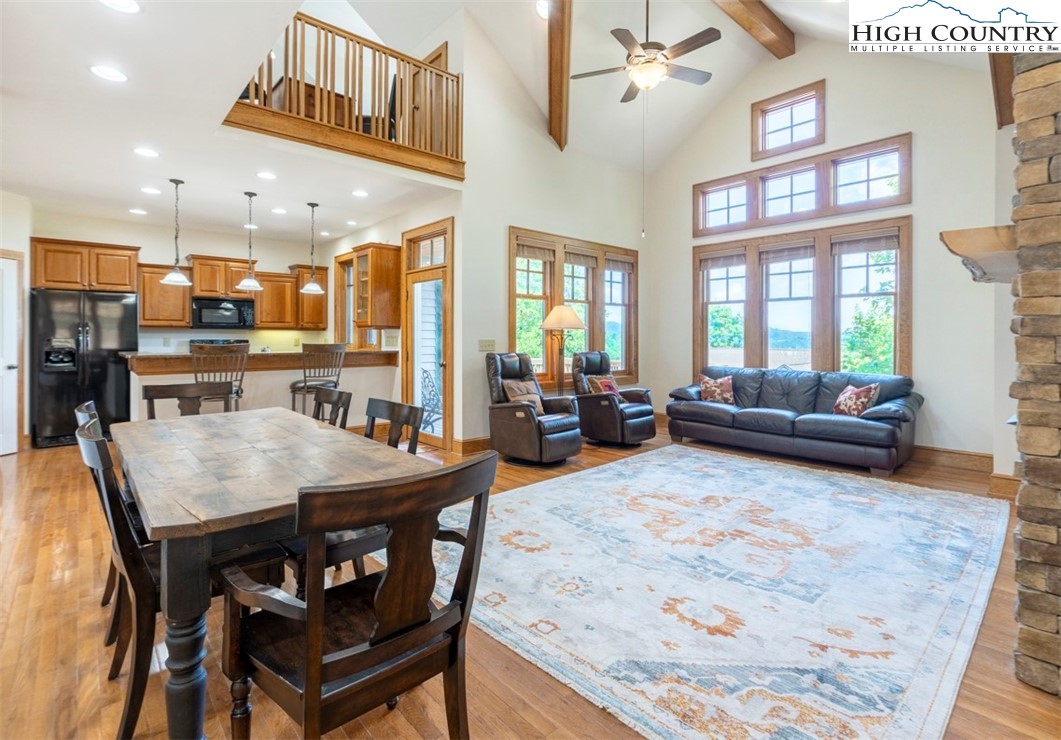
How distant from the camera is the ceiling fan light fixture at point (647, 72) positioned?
4125 mm

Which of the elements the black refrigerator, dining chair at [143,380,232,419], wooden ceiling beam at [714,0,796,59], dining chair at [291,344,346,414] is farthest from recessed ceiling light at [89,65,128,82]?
wooden ceiling beam at [714,0,796,59]

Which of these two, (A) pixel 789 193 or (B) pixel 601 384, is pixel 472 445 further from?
(A) pixel 789 193

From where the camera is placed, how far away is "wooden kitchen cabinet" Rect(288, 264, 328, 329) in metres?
7.98

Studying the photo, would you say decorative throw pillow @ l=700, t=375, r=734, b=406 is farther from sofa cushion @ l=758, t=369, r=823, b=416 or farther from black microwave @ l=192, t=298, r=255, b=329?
black microwave @ l=192, t=298, r=255, b=329

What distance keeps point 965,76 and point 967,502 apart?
13.5ft

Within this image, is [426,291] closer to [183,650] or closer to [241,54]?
[241,54]

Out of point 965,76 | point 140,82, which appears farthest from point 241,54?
point 965,76

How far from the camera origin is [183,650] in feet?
4.16

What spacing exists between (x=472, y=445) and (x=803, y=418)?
343 centimetres

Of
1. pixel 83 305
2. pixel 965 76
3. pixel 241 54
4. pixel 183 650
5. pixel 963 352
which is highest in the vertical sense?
pixel 965 76

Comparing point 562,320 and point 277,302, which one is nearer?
point 562,320

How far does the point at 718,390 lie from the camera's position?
6.04 meters

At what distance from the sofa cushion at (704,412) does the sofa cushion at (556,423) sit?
5.11ft

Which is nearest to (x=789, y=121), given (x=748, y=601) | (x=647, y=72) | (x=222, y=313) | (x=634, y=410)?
(x=647, y=72)
